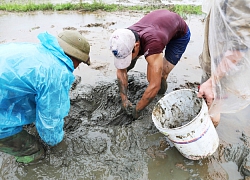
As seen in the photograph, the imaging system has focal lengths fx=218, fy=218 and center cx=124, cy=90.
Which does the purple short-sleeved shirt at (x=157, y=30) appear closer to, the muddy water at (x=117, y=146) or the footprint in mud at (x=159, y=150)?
the muddy water at (x=117, y=146)

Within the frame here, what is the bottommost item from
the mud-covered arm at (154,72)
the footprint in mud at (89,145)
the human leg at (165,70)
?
the footprint in mud at (89,145)

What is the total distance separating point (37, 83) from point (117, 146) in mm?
1251

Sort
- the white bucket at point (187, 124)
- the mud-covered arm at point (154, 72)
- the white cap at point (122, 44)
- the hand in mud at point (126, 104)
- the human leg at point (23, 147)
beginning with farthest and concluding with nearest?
1. the hand in mud at point (126, 104)
2. the mud-covered arm at point (154, 72)
3. the white cap at point (122, 44)
4. the human leg at point (23, 147)
5. the white bucket at point (187, 124)

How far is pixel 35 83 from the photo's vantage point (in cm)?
172

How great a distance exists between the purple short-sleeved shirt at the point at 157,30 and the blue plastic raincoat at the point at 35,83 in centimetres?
110

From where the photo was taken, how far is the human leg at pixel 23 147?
203 cm

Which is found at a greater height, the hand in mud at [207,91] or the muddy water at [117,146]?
the hand in mud at [207,91]

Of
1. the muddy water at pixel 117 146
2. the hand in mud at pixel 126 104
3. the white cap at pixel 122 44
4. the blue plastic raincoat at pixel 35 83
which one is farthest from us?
the hand in mud at pixel 126 104

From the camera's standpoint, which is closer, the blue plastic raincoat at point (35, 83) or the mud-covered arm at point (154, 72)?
the blue plastic raincoat at point (35, 83)

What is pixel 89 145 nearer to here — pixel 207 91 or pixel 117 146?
pixel 117 146

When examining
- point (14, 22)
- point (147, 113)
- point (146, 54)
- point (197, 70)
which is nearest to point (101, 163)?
point (147, 113)

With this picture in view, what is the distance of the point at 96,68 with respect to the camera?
165 inches

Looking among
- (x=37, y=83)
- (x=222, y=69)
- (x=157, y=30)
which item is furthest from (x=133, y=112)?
(x=37, y=83)

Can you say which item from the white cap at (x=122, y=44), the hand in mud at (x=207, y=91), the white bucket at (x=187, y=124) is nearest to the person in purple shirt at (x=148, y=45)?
the white cap at (x=122, y=44)
